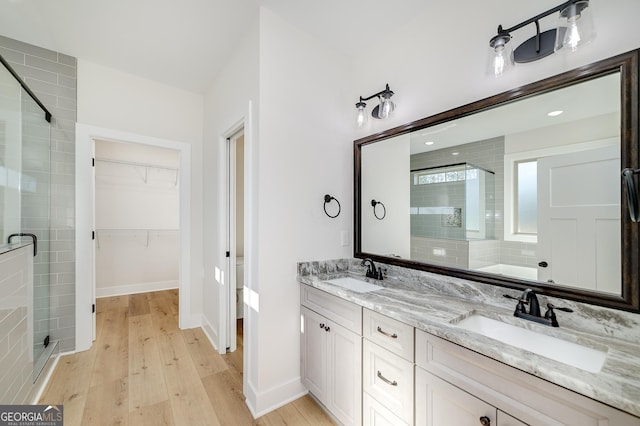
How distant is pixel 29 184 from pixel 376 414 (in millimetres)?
3112

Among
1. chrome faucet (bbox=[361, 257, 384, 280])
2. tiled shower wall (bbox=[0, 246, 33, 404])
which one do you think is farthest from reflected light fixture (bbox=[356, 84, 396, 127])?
tiled shower wall (bbox=[0, 246, 33, 404])

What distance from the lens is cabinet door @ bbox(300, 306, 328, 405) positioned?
1727 mm

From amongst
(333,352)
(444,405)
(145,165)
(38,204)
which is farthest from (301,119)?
(145,165)

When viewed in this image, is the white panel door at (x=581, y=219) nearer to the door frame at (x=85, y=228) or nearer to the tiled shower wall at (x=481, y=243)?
the tiled shower wall at (x=481, y=243)

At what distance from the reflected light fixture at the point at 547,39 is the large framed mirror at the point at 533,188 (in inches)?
5.2

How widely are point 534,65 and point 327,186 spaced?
56.0 inches

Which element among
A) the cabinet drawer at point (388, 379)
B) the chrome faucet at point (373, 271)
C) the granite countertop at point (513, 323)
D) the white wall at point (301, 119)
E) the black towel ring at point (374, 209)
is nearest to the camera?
the granite countertop at point (513, 323)

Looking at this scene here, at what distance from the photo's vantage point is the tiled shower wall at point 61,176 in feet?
7.84

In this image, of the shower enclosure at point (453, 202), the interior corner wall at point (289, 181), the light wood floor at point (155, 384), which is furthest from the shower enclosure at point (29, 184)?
the shower enclosure at point (453, 202)

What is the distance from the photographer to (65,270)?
2.48 meters

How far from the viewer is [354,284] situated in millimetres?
1940

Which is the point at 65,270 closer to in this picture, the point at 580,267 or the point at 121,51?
the point at 121,51

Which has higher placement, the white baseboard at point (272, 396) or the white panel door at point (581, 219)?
the white panel door at point (581, 219)

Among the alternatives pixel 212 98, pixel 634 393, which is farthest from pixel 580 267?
pixel 212 98
